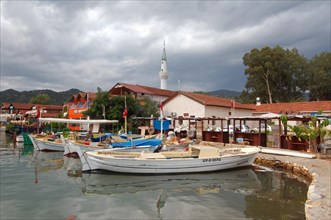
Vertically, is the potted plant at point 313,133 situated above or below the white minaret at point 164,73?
below

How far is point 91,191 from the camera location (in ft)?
39.7

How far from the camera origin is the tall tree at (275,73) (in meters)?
50.5

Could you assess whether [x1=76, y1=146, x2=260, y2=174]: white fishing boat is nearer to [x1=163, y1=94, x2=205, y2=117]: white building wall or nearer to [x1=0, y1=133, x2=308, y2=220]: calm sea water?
[x1=0, y1=133, x2=308, y2=220]: calm sea water

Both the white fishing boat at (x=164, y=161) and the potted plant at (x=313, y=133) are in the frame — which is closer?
the white fishing boat at (x=164, y=161)

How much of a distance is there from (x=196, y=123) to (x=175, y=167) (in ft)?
66.1

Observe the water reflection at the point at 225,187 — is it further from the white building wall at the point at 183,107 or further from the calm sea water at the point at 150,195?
the white building wall at the point at 183,107

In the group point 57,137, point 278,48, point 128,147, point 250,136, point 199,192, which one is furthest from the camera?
point 278,48

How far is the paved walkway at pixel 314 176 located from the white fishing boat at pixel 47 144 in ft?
56.9

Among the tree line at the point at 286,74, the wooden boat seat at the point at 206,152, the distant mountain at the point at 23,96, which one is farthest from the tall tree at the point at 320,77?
the distant mountain at the point at 23,96

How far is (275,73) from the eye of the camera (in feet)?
166

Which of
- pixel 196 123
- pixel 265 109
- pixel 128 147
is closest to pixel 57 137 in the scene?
pixel 128 147

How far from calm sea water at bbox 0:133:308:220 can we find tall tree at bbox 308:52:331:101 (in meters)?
41.3

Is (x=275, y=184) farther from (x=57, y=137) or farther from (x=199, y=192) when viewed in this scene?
(x=57, y=137)

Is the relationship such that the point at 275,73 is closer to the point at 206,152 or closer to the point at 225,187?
the point at 206,152
